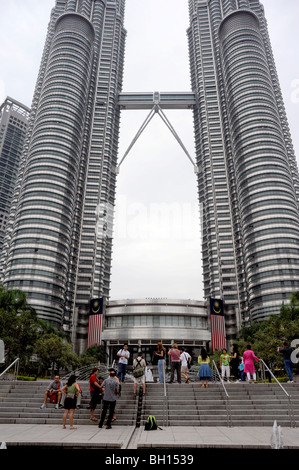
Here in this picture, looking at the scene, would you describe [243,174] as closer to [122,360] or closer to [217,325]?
[217,325]

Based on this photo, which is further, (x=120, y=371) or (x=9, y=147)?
(x=9, y=147)

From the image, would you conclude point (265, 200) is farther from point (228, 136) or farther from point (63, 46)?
point (63, 46)

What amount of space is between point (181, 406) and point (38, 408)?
19.7ft

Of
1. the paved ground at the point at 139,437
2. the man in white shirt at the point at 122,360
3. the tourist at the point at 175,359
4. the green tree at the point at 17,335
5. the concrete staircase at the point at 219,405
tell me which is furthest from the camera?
the green tree at the point at 17,335

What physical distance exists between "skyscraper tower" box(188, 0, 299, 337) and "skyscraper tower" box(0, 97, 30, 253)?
94.3 metres

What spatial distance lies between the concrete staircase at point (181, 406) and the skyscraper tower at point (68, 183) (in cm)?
6969

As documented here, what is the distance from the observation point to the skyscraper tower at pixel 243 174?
85562 millimetres

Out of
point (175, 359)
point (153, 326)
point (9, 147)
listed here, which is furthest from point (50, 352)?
point (9, 147)

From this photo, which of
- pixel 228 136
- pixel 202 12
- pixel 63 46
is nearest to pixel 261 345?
pixel 228 136

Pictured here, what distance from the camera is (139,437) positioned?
955cm

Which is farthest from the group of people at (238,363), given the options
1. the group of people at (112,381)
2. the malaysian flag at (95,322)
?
the malaysian flag at (95,322)

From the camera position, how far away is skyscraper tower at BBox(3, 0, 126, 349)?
84.7m

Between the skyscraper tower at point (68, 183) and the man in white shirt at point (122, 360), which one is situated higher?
the skyscraper tower at point (68, 183)

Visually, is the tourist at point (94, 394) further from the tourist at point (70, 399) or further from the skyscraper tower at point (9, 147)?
the skyscraper tower at point (9, 147)
